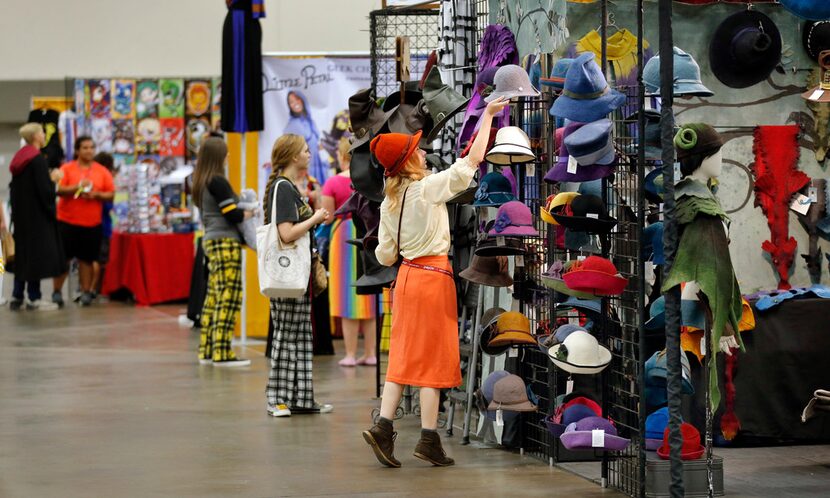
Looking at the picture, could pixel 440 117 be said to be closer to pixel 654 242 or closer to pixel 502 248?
pixel 502 248

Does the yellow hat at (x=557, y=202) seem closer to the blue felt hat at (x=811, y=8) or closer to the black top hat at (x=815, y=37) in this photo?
the blue felt hat at (x=811, y=8)

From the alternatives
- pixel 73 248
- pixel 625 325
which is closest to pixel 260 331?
pixel 73 248

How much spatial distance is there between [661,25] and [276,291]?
369 centimetres

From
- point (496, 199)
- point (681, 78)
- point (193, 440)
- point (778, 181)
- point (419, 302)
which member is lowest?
point (193, 440)

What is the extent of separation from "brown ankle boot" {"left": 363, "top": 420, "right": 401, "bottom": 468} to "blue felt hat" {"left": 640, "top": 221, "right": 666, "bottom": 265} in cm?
151

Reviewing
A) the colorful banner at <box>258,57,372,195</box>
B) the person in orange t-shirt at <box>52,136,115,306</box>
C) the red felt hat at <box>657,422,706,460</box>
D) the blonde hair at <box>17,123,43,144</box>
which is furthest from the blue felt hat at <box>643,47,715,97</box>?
the person in orange t-shirt at <box>52,136,115,306</box>

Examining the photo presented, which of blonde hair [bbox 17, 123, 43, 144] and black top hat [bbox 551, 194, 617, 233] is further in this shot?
blonde hair [bbox 17, 123, 43, 144]

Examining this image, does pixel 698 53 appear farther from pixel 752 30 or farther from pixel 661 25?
pixel 661 25

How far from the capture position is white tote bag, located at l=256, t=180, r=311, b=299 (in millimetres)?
7695

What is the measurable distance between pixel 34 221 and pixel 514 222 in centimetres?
939

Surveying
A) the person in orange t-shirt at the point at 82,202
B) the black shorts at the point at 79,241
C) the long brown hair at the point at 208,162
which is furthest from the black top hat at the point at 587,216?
the black shorts at the point at 79,241

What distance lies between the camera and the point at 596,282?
216 inches

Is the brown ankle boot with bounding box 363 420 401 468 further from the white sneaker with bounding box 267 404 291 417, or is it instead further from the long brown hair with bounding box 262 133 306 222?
the long brown hair with bounding box 262 133 306 222

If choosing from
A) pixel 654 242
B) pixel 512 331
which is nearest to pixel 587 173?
pixel 654 242
